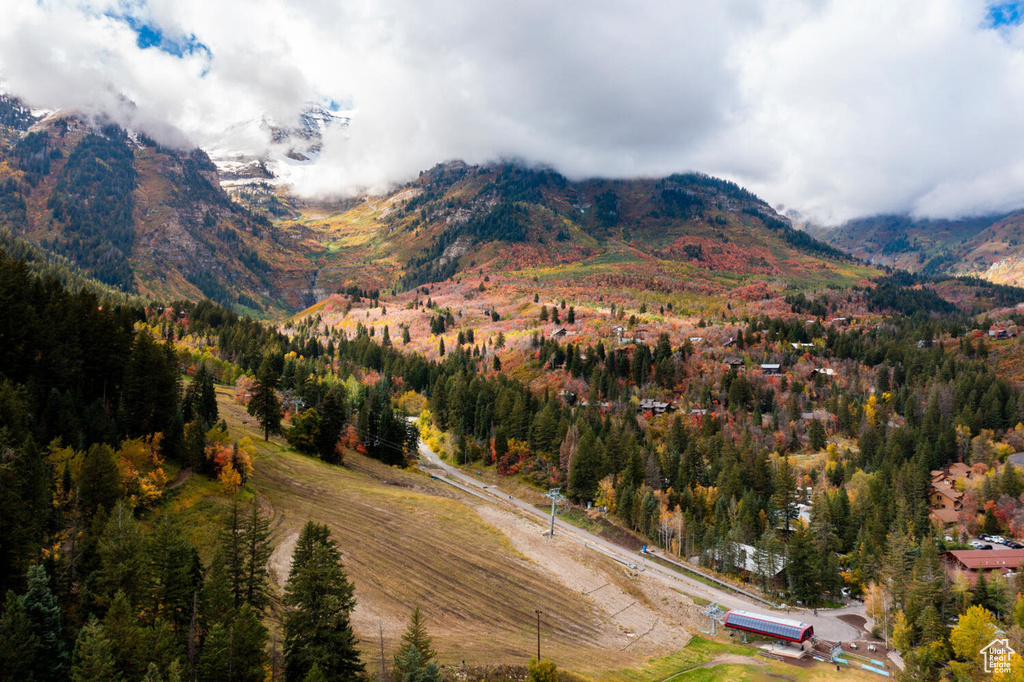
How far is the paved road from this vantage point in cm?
7969

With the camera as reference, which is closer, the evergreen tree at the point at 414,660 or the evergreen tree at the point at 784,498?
the evergreen tree at the point at 414,660

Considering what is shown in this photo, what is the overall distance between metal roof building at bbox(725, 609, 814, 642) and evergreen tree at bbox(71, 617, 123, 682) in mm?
65307

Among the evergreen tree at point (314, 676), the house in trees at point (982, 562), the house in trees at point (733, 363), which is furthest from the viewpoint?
the house in trees at point (733, 363)

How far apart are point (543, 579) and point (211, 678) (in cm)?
4614

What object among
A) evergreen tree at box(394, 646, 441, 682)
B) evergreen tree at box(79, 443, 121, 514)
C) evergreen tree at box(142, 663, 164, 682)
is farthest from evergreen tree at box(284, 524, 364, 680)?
evergreen tree at box(79, 443, 121, 514)

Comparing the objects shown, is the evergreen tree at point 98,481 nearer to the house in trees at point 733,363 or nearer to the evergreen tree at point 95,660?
the evergreen tree at point 95,660

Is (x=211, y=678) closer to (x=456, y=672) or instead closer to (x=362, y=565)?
(x=456, y=672)

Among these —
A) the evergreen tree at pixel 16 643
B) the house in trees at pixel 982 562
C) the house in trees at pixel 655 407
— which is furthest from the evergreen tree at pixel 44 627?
the house in trees at pixel 655 407

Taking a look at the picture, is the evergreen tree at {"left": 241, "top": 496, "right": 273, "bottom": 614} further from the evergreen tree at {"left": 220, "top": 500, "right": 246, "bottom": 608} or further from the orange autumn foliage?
the orange autumn foliage

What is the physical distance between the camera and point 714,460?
124 m

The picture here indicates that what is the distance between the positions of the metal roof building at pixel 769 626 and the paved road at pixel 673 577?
338 inches

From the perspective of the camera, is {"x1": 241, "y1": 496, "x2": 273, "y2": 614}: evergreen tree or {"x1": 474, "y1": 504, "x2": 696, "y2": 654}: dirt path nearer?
{"x1": 241, "y1": 496, "x2": 273, "y2": 614}: evergreen tree

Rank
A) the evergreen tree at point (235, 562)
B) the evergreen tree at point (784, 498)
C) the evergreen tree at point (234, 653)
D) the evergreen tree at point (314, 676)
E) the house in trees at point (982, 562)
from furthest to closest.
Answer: the evergreen tree at point (784, 498) < the house in trees at point (982, 562) < the evergreen tree at point (235, 562) < the evergreen tree at point (234, 653) < the evergreen tree at point (314, 676)

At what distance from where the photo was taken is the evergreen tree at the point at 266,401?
9875 cm
